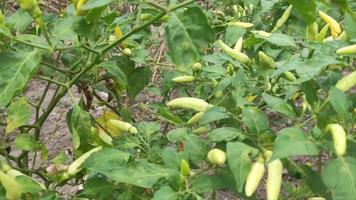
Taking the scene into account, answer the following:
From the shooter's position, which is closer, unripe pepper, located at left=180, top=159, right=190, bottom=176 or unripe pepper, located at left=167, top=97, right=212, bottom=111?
unripe pepper, located at left=180, top=159, right=190, bottom=176

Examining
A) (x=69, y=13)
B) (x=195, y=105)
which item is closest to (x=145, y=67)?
(x=69, y=13)

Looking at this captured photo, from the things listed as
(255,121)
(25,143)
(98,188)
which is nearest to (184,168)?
(255,121)

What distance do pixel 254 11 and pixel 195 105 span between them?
806 mm

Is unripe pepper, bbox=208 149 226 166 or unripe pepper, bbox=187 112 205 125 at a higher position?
unripe pepper, bbox=208 149 226 166

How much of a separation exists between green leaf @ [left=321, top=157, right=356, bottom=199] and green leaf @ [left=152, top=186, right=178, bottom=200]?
276 mm

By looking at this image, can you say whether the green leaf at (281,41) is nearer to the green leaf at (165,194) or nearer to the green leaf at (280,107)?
the green leaf at (280,107)

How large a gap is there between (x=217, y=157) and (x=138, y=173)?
0.16m

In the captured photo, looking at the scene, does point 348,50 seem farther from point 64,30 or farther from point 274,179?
point 64,30

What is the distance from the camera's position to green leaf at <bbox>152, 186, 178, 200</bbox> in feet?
3.72

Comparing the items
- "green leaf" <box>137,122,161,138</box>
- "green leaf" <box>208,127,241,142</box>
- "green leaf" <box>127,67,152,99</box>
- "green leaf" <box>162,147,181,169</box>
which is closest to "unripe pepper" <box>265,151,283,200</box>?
"green leaf" <box>208,127,241,142</box>

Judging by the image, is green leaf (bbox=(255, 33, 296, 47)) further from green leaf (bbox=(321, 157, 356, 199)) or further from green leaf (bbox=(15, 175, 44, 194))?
green leaf (bbox=(15, 175, 44, 194))

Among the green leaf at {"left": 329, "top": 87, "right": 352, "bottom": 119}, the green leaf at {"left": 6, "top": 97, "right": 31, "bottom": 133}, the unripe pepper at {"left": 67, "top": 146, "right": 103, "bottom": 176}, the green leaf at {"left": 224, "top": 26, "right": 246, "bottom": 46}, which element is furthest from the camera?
the green leaf at {"left": 224, "top": 26, "right": 246, "bottom": 46}

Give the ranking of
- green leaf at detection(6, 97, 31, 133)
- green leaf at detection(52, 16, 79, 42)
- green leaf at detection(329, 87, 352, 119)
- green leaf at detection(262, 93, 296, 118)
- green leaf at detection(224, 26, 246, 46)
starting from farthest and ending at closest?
green leaf at detection(224, 26, 246, 46) < green leaf at detection(6, 97, 31, 133) < green leaf at detection(52, 16, 79, 42) < green leaf at detection(262, 93, 296, 118) < green leaf at detection(329, 87, 352, 119)

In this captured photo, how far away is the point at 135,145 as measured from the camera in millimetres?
1450
